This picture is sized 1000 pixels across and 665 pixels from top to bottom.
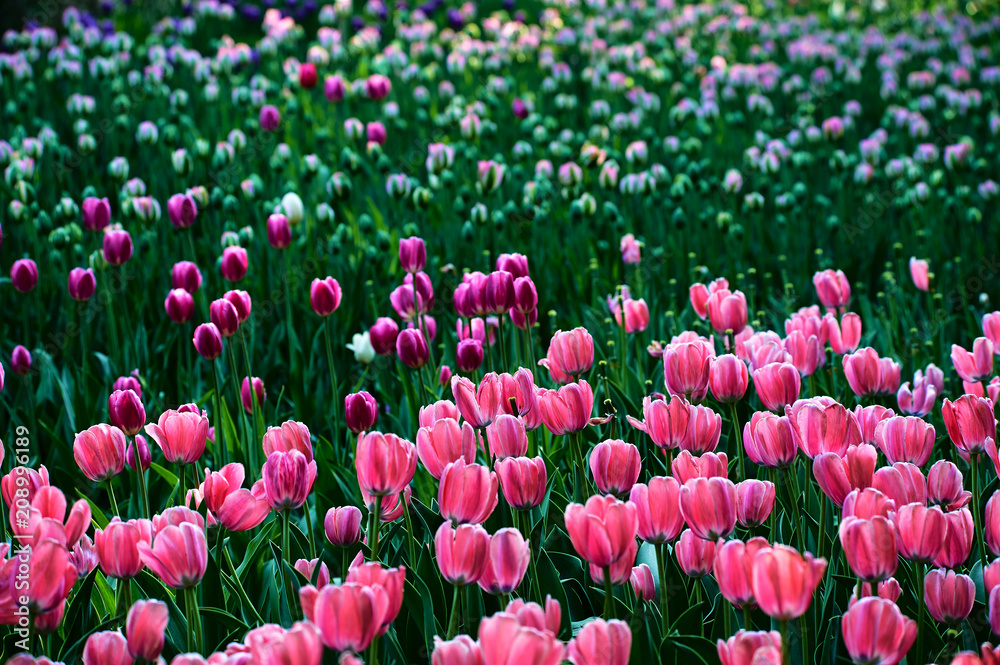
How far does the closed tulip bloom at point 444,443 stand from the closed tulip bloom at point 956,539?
28.2 inches

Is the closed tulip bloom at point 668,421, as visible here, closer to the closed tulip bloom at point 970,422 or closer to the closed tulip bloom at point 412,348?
the closed tulip bloom at point 970,422

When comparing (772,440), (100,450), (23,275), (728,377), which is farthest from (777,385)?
(23,275)

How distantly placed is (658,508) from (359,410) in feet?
2.46

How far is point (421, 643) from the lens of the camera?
57.9 inches

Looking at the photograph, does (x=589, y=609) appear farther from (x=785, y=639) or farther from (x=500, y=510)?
(x=785, y=639)

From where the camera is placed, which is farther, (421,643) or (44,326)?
(44,326)

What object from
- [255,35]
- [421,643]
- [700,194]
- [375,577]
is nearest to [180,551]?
[375,577]

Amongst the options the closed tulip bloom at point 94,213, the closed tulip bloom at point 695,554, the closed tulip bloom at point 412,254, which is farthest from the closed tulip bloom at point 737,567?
the closed tulip bloom at point 94,213

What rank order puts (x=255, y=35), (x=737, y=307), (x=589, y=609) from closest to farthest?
(x=589, y=609) < (x=737, y=307) < (x=255, y=35)

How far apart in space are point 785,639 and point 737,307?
112 cm

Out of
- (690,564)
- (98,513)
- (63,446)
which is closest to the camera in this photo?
(690,564)

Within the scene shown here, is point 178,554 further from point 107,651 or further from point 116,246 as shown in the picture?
point 116,246

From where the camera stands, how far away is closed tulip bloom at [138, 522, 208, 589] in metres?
1.22

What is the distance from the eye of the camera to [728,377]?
1.65 m
